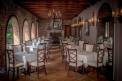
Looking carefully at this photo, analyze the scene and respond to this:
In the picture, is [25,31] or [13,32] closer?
[13,32]

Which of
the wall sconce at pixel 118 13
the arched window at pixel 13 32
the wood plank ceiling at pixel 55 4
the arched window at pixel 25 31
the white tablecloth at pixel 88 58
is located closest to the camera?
the wall sconce at pixel 118 13

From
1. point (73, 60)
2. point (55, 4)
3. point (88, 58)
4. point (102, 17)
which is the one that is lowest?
point (73, 60)

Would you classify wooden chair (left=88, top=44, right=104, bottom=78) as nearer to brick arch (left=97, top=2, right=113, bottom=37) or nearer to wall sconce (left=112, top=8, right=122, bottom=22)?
wall sconce (left=112, top=8, right=122, bottom=22)

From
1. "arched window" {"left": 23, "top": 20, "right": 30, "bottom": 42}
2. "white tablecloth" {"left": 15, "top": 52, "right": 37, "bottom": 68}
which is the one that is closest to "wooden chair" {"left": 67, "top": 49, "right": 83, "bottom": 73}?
"white tablecloth" {"left": 15, "top": 52, "right": 37, "bottom": 68}

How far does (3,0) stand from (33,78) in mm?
3148

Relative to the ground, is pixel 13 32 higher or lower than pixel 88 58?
higher

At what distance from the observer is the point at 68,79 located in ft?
20.3

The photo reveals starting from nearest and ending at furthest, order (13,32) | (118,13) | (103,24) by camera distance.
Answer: (118,13)
(13,32)
(103,24)

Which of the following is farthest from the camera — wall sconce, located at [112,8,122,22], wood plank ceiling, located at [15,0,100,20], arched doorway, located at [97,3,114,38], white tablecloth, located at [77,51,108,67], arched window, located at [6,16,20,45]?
arched doorway, located at [97,3,114,38]

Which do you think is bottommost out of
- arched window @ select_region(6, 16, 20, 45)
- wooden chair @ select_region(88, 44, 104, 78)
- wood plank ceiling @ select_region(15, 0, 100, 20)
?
wooden chair @ select_region(88, 44, 104, 78)

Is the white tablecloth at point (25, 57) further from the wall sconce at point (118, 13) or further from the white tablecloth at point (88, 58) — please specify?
the wall sconce at point (118, 13)

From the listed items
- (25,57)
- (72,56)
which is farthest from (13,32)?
(72,56)

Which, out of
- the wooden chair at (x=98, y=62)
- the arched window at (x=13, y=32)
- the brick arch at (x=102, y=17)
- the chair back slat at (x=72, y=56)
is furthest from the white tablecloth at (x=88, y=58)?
the arched window at (x=13, y=32)

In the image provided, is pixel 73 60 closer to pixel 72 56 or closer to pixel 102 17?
pixel 72 56
